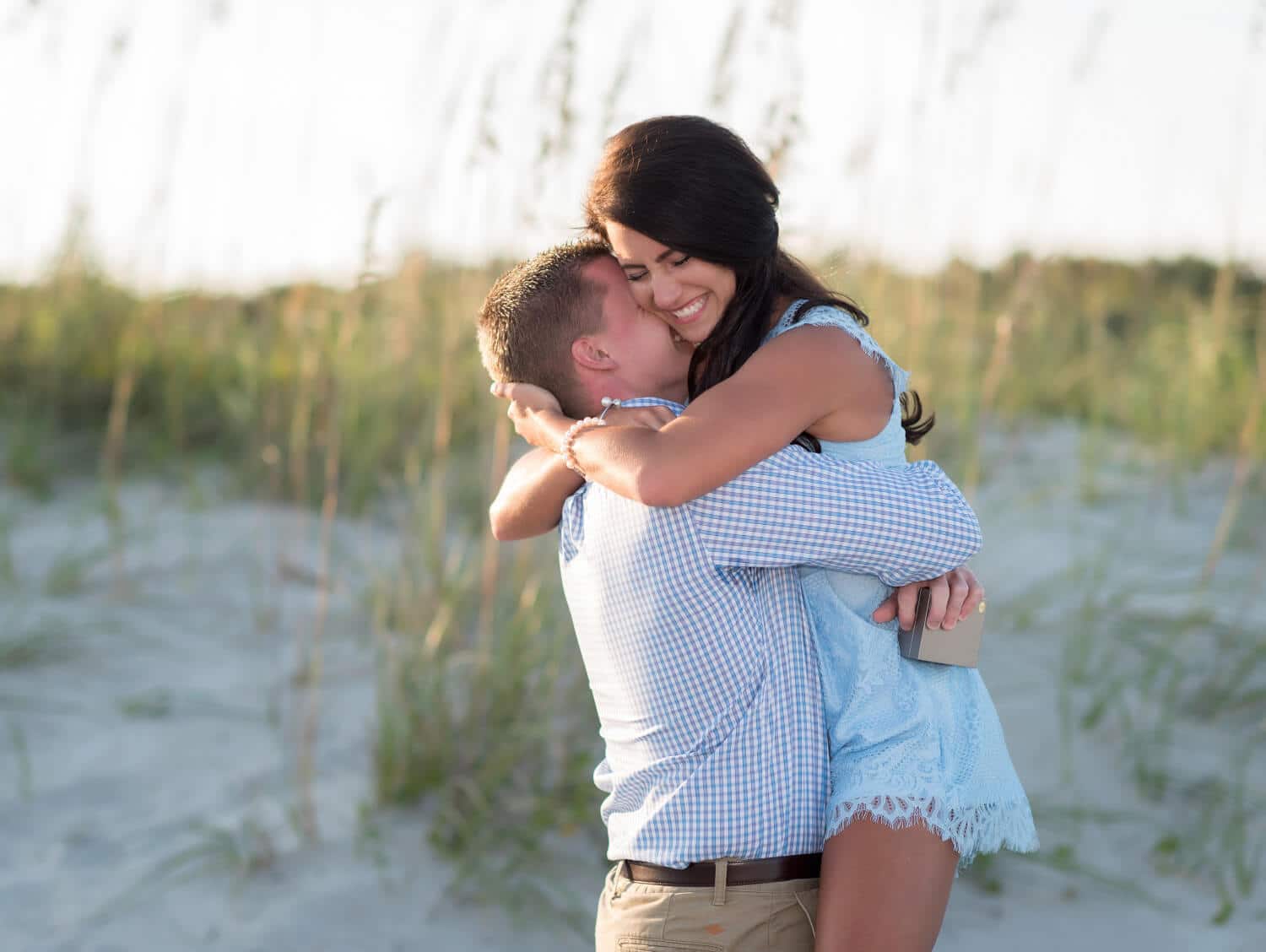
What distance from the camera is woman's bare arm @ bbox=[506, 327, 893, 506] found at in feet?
4.89

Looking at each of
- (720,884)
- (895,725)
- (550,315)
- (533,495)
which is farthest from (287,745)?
(895,725)

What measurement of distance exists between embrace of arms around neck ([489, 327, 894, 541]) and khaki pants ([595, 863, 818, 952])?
53 cm

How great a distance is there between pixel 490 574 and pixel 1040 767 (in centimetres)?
164

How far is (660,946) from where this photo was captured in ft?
5.22

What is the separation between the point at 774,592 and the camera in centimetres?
165

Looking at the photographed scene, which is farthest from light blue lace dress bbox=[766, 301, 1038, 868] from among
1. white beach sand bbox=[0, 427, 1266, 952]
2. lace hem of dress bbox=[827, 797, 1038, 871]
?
white beach sand bbox=[0, 427, 1266, 952]

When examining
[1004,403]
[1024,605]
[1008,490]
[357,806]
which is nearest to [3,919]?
[357,806]

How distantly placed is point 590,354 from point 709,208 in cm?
30

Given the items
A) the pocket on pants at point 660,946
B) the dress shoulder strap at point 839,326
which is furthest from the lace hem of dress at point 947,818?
the dress shoulder strap at point 839,326

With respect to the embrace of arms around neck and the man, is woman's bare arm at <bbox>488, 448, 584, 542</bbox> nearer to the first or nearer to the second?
the embrace of arms around neck

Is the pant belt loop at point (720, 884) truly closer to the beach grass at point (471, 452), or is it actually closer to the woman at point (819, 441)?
the woman at point (819, 441)

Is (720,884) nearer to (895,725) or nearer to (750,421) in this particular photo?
(895,725)

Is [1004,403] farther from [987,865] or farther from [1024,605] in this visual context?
[987,865]

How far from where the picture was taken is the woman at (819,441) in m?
1.52
